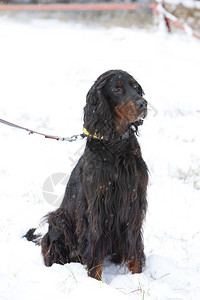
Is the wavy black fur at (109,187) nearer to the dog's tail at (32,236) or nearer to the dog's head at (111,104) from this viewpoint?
the dog's head at (111,104)

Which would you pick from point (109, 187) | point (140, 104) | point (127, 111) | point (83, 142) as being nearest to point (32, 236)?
point (109, 187)

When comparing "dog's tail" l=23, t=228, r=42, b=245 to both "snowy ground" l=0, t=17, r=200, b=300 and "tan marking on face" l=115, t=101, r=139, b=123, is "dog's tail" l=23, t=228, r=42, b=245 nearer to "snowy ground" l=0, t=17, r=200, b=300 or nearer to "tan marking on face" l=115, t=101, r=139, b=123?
"snowy ground" l=0, t=17, r=200, b=300

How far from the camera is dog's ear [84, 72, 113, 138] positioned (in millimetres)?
2385

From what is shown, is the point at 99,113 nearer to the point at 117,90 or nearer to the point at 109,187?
the point at 117,90

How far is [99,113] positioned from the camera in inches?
96.1

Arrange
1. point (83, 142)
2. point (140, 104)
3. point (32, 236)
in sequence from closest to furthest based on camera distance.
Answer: point (140, 104)
point (32, 236)
point (83, 142)

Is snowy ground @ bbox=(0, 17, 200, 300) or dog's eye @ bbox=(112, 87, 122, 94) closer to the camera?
snowy ground @ bbox=(0, 17, 200, 300)

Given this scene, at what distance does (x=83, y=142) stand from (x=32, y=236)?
2.60 m

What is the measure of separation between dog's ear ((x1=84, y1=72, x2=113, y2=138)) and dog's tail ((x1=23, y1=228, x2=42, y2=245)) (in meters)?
1.09

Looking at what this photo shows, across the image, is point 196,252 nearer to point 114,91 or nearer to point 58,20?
point 114,91

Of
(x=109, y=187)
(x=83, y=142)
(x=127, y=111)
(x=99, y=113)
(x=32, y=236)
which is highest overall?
(x=127, y=111)

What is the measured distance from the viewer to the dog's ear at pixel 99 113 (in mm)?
2385

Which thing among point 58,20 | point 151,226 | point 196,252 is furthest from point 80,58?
point 196,252

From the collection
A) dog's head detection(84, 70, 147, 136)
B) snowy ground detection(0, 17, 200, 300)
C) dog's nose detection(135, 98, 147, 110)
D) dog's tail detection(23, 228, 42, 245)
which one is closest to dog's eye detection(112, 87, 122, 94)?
dog's head detection(84, 70, 147, 136)
